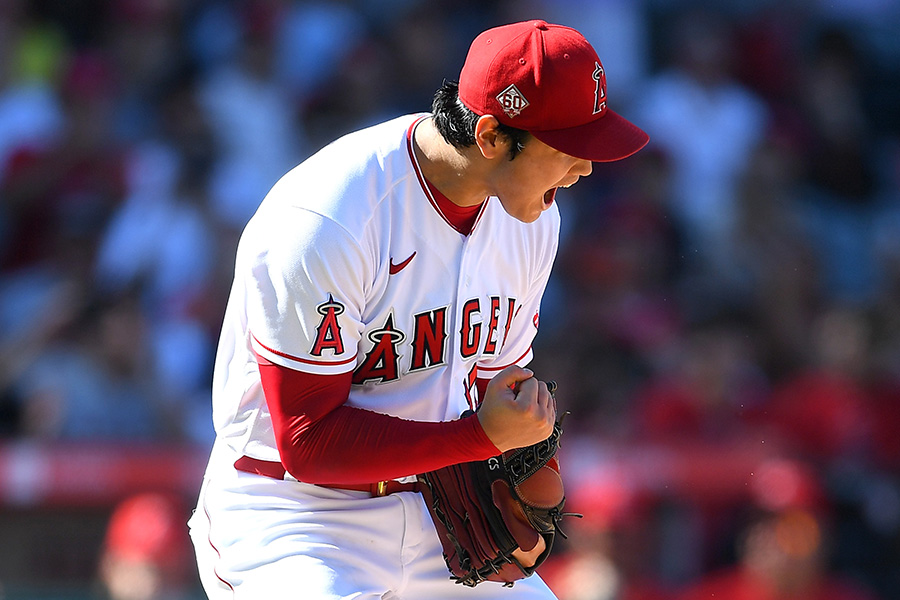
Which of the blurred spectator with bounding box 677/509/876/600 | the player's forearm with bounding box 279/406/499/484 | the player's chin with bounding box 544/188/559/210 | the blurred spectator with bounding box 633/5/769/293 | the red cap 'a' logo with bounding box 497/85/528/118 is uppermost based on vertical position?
the red cap 'a' logo with bounding box 497/85/528/118

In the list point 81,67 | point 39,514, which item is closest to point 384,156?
point 39,514

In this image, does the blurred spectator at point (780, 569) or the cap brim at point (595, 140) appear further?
the blurred spectator at point (780, 569)

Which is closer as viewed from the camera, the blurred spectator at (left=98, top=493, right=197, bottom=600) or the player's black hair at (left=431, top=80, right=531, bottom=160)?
the player's black hair at (left=431, top=80, right=531, bottom=160)

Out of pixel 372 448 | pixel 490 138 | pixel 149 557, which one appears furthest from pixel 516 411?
pixel 149 557

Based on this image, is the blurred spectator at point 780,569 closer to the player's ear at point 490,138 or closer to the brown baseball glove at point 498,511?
the brown baseball glove at point 498,511

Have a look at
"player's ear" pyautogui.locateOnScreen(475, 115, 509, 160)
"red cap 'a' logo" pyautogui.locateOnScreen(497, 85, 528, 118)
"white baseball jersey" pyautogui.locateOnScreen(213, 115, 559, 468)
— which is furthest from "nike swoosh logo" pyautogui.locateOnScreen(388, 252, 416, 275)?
"red cap 'a' logo" pyautogui.locateOnScreen(497, 85, 528, 118)

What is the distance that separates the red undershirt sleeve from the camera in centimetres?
262

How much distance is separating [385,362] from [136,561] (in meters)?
2.35

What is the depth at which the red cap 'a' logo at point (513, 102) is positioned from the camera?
2654mm

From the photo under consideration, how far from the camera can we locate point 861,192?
23.7 ft

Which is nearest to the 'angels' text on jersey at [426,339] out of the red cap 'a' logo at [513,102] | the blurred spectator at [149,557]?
the red cap 'a' logo at [513,102]

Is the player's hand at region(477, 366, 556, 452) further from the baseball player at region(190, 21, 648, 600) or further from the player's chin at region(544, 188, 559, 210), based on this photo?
the player's chin at region(544, 188, 559, 210)

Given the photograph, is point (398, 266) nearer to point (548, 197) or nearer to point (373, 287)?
point (373, 287)

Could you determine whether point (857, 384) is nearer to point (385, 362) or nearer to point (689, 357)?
point (689, 357)
